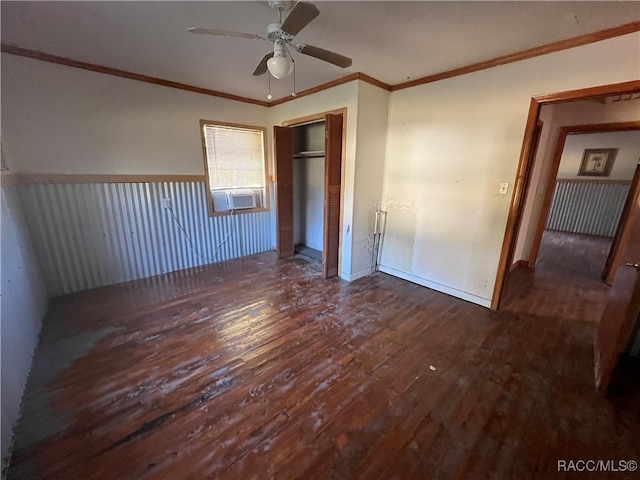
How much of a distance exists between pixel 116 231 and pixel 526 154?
4.43 metres

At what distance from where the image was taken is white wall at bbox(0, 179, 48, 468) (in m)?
1.42

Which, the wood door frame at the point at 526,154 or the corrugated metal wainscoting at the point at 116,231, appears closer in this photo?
the wood door frame at the point at 526,154

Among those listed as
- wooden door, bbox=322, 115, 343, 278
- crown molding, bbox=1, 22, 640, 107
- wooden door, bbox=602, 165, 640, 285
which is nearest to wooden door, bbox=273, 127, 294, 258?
crown molding, bbox=1, 22, 640, 107

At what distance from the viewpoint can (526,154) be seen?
2.32 metres

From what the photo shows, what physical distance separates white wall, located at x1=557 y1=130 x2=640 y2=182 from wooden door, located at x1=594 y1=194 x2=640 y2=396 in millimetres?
5128

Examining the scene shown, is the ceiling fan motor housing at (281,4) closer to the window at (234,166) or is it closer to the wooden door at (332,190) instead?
the wooden door at (332,190)

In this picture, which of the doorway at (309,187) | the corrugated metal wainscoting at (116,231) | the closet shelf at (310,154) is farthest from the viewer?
the doorway at (309,187)

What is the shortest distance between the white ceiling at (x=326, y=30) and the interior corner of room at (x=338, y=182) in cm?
29

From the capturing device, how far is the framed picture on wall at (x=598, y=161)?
5.71 m

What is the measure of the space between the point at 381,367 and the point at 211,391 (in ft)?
3.91

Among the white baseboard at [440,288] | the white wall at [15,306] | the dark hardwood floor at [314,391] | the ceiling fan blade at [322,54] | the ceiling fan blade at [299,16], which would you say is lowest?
the dark hardwood floor at [314,391]

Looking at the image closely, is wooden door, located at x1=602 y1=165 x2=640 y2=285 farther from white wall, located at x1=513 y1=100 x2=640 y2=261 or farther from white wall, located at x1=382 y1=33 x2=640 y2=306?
white wall, located at x1=382 y1=33 x2=640 y2=306

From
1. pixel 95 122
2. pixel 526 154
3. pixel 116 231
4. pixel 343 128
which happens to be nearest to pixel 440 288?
pixel 526 154

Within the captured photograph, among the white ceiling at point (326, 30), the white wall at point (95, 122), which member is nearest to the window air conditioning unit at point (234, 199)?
the white wall at point (95, 122)
